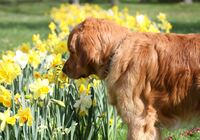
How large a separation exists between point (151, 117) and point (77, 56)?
36.4 inches

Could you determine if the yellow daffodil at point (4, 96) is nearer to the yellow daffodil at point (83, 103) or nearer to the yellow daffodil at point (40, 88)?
the yellow daffodil at point (40, 88)

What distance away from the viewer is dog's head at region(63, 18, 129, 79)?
431 centimetres

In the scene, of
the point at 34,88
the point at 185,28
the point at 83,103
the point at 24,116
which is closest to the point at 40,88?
the point at 34,88

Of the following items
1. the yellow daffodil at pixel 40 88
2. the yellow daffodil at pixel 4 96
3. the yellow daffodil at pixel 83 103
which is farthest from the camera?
the yellow daffodil at pixel 83 103

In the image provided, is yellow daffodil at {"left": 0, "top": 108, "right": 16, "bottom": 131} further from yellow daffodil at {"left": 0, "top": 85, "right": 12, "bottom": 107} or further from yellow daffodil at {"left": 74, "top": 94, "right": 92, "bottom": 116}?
yellow daffodil at {"left": 74, "top": 94, "right": 92, "bottom": 116}

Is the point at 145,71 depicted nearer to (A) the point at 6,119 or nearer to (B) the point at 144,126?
(B) the point at 144,126

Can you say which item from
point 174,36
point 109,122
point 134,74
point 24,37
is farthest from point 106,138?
point 24,37

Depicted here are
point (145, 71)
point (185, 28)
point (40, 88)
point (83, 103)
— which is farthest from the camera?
point (185, 28)

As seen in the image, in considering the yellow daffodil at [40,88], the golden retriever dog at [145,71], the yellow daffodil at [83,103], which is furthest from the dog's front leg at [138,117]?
the yellow daffodil at [40,88]

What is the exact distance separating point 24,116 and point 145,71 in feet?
4.00

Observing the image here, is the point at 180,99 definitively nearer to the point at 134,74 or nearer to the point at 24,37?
the point at 134,74

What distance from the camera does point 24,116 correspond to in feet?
12.4

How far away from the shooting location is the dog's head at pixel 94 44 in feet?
14.1

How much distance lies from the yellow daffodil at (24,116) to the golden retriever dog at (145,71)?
866 mm
